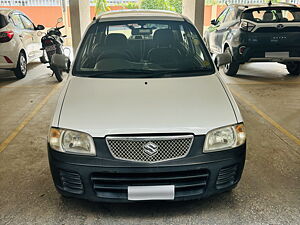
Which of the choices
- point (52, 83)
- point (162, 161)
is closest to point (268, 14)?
point (52, 83)

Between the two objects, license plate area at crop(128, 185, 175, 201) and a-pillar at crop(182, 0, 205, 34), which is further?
a-pillar at crop(182, 0, 205, 34)

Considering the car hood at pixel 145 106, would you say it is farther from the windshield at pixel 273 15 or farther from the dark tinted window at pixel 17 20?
the dark tinted window at pixel 17 20

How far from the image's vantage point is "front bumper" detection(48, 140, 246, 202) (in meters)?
2.11

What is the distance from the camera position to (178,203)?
2.55 m

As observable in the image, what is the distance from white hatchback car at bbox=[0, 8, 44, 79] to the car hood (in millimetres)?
4262

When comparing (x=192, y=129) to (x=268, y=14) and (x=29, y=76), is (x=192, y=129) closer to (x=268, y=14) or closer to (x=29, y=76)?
(x=268, y=14)

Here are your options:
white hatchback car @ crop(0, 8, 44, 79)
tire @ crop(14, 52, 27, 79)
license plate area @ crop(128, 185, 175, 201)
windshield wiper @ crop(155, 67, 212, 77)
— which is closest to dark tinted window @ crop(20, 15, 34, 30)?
white hatchback car @ crop(0, 8, 44, 79)

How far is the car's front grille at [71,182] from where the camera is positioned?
218 centimetres

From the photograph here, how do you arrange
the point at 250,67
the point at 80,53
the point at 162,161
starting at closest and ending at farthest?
the point at 162,161, the point at 80,53, the point at 250,67

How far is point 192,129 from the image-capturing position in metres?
2.14

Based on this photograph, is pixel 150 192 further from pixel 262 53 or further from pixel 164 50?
pixel 262 53

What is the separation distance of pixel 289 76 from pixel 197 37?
15.9 feet

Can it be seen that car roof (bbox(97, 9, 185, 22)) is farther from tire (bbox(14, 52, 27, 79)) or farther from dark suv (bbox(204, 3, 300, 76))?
tire (bbox(14, 52, 27, 79))

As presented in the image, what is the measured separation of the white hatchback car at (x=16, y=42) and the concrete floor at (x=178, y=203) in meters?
1.77
